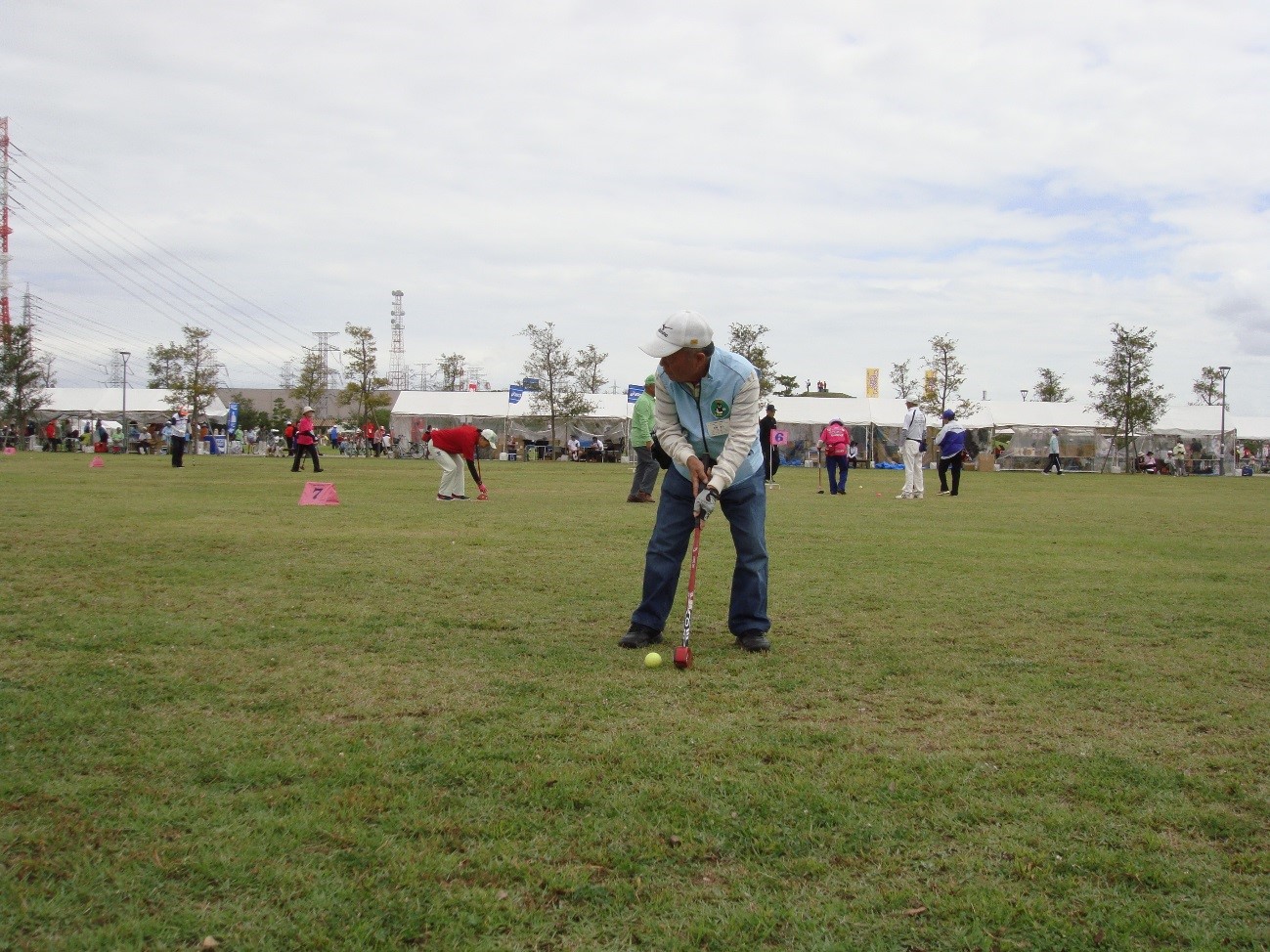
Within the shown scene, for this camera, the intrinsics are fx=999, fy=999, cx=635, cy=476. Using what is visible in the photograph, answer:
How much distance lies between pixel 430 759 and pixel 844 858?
1.64 metres

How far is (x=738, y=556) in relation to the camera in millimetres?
6305

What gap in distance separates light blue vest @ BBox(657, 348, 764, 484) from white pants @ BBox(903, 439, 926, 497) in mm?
15523

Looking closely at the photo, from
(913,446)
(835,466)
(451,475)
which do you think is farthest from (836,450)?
(451,475)

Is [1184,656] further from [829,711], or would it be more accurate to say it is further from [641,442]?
[641,442]

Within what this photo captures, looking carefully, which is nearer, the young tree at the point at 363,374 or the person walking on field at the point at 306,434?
the person walking on field at the point at 306,434

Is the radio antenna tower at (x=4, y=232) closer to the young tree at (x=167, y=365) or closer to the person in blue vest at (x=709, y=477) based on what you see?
the young tree at (x=167, y=365)

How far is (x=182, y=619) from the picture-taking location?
6.43m

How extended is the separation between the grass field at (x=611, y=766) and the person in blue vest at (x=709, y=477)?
332 millimetres

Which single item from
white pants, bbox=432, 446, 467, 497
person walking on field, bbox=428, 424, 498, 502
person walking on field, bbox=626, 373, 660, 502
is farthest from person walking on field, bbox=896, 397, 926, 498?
white pants, bbox=432, 446, 467, 497

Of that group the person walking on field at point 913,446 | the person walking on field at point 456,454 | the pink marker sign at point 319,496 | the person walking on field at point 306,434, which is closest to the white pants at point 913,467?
the person walking on field at point 913,446

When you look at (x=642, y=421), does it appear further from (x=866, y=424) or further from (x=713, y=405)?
(x=866, y=424)

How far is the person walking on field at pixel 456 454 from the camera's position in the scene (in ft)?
56.2

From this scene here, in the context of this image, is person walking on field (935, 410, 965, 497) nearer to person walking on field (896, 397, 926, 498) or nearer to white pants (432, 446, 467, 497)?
person walking on field (896, 397, 926, 498)

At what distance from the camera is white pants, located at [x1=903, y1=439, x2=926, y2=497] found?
21.2 m
